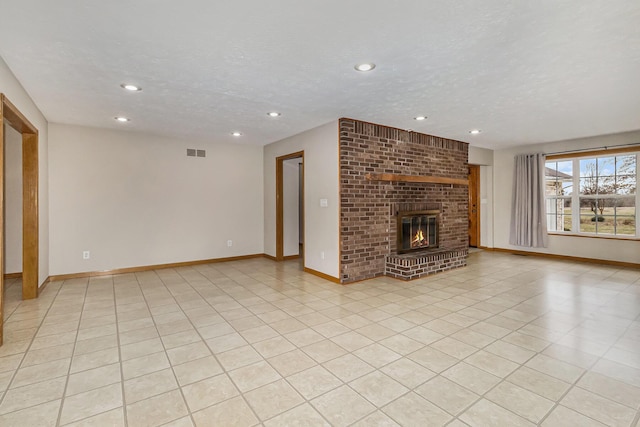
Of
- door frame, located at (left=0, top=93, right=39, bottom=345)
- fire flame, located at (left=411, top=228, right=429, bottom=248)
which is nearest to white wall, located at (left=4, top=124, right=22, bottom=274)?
door frame, located at (left=0, top=93, right=39, bottom=345)

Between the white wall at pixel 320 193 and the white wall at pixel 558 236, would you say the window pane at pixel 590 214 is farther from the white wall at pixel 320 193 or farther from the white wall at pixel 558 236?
the white wall at pixel 320 193

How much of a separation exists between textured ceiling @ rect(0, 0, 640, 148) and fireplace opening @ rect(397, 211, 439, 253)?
1795 mm

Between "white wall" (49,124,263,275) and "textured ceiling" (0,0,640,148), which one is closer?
A: "textured ceiling" (0,0,640,148)

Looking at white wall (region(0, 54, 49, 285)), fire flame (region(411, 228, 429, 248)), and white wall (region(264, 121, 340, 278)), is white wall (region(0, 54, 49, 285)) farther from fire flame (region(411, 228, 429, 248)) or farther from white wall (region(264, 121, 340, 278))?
fire flame (region(411, 228, 429, 248))

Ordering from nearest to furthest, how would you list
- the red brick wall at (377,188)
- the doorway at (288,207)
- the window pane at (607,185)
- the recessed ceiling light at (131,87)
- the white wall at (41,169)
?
the recessed ceiling light at (131,87) < the white wall at (41,169) < the red brick wall at (377,188) < the window pane at (607,185) < the doorway at (288,207)

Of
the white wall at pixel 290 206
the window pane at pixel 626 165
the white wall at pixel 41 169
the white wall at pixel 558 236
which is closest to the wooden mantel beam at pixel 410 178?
the white wall at pixel 558 236

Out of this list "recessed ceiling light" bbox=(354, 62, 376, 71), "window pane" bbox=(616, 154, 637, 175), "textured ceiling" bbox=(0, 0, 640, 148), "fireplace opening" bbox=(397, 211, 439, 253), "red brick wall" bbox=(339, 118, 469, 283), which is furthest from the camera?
"window pane" bbox=(616, 154, 637, 175)

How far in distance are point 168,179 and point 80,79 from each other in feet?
8.98

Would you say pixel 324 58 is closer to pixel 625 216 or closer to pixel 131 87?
pixel 131 87

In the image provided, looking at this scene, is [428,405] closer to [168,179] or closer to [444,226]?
[444,226]

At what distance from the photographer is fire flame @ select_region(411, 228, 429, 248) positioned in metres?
5.52

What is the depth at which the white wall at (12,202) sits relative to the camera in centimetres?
491

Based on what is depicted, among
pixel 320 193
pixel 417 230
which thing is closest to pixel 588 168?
pixel 417 230

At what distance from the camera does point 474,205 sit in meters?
7.83
